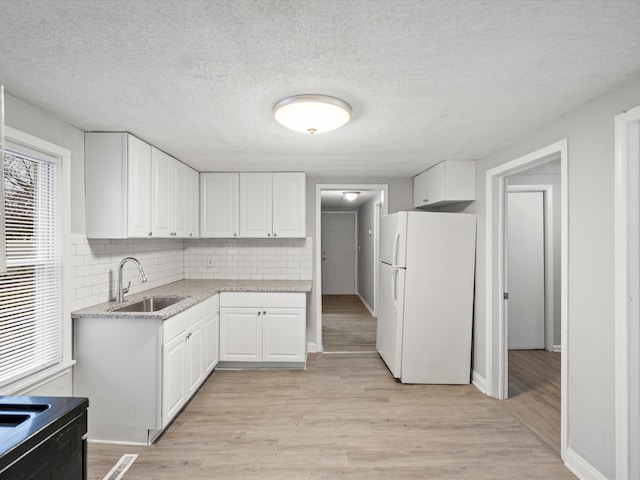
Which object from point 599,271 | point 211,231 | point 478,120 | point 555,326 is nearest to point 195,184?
point 211,231

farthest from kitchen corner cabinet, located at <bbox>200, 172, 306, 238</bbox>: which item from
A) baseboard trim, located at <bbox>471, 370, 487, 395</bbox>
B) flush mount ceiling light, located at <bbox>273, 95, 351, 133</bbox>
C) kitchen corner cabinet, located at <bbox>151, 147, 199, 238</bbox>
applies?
baseboard trim, located at <bbox>471, 370, 487, 395</bbox>

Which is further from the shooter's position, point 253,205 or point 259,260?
point 259,260

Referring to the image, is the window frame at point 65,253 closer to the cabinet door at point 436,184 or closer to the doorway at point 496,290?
the cabinet door at point 436,184

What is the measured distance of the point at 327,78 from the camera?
1736mm

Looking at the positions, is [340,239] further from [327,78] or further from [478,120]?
[327,78]

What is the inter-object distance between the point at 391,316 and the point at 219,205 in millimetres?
2341

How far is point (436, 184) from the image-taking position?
3.72m

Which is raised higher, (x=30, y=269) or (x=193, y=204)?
(x=193, y=204)

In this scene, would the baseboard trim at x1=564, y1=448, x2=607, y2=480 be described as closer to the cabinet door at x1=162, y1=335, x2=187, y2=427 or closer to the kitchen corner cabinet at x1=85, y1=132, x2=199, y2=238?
the cabinet door at x1=162, y1=335, x2=187, y2=427

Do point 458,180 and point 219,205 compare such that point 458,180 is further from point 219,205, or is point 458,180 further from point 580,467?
point 219,205

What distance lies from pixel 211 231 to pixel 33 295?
207cm

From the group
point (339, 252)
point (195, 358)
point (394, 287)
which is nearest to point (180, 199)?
point (195, 358)

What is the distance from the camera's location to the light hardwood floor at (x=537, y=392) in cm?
263

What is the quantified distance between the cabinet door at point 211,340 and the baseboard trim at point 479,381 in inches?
103
